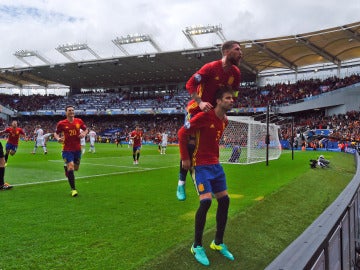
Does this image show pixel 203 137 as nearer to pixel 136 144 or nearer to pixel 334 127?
pixel 136 144

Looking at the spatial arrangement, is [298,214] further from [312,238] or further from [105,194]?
[312,238]

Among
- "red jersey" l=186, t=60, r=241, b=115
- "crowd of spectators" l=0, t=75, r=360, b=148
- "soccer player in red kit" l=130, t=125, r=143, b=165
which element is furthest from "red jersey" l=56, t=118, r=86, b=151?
"crowd of spectators" l=0, t=75, r=360, b=148

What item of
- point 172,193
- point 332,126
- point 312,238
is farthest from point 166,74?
point 312,238

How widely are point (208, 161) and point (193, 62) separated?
2103 inches

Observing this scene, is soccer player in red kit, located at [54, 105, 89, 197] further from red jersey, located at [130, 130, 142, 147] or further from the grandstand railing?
red jersey, located at [130, 130, 142, 147]

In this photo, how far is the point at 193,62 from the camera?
185ft

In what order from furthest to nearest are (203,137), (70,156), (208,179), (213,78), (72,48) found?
(72,48)
(70,156)
(213,78)
(203,137)
(208,179)

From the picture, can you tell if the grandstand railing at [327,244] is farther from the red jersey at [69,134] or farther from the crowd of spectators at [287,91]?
the crowd of spectators at [287,91]

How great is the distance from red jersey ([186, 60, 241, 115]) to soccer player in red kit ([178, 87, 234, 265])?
0.41m

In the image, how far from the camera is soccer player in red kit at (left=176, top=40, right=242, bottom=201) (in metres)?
4.67

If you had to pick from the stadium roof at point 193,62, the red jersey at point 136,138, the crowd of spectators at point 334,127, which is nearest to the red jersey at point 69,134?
the red jersey at point 136,138

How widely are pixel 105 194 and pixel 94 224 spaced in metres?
3.07

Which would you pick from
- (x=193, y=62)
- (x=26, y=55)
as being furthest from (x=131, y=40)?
(x=26, y=55)

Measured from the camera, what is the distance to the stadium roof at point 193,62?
148ft
